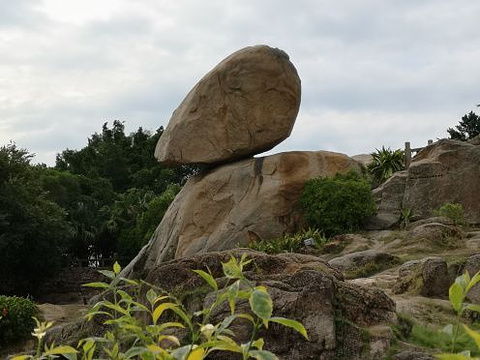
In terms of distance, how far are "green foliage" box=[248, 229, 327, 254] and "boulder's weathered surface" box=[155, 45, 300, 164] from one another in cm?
320

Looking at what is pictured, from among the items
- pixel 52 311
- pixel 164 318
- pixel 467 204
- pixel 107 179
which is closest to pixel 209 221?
Result: pixel 52 311

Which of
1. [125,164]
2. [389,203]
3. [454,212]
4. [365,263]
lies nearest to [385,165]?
[389,203]

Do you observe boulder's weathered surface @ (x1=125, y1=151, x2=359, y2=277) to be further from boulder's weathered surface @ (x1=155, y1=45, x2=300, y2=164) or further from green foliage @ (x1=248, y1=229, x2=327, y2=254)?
green foliage @ (x1=248, y1=229, x2=327, y2=254)

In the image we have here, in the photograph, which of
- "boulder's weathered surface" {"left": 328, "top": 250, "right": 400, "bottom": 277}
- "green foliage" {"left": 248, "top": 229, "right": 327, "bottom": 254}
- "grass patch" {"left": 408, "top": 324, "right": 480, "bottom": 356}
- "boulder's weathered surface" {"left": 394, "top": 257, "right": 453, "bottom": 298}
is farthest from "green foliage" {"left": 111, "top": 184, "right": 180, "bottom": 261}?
"grass patch" {"left": 408, "top": 324, "right": 480, "bottom": 356}

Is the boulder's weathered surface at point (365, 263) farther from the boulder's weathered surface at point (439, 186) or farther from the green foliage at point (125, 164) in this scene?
the green foliage at point (125, 164)

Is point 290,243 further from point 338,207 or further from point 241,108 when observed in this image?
point 241,108

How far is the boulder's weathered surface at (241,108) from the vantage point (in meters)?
20.8

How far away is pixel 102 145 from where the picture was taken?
47.6 metres

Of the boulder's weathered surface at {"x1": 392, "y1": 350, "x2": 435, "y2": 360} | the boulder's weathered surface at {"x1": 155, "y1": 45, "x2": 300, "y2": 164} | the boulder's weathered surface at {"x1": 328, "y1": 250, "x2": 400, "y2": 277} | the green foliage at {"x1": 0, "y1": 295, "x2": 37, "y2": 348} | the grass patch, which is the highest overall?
the boulder's weathered surface at {"x1": 155, "y1": 45, "x2": 300, "y2": 164}

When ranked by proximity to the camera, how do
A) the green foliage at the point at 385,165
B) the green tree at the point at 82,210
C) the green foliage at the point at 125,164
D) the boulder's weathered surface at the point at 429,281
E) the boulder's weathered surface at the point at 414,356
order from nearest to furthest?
the boulder's weathered surface at the point at 414,356
the boulder's weathered surface at the point at 429,281
the green foliage at the point at 385,165
the green tree at the point at 82,210
the green foliage at the point at 125,164

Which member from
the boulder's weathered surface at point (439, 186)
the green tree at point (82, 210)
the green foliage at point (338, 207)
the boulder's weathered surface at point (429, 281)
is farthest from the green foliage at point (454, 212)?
the green tree at point (82, 210)

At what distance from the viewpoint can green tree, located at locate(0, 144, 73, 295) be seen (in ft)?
93.6

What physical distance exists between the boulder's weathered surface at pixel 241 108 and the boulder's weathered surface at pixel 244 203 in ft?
1.98

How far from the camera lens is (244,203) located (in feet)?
67.4
